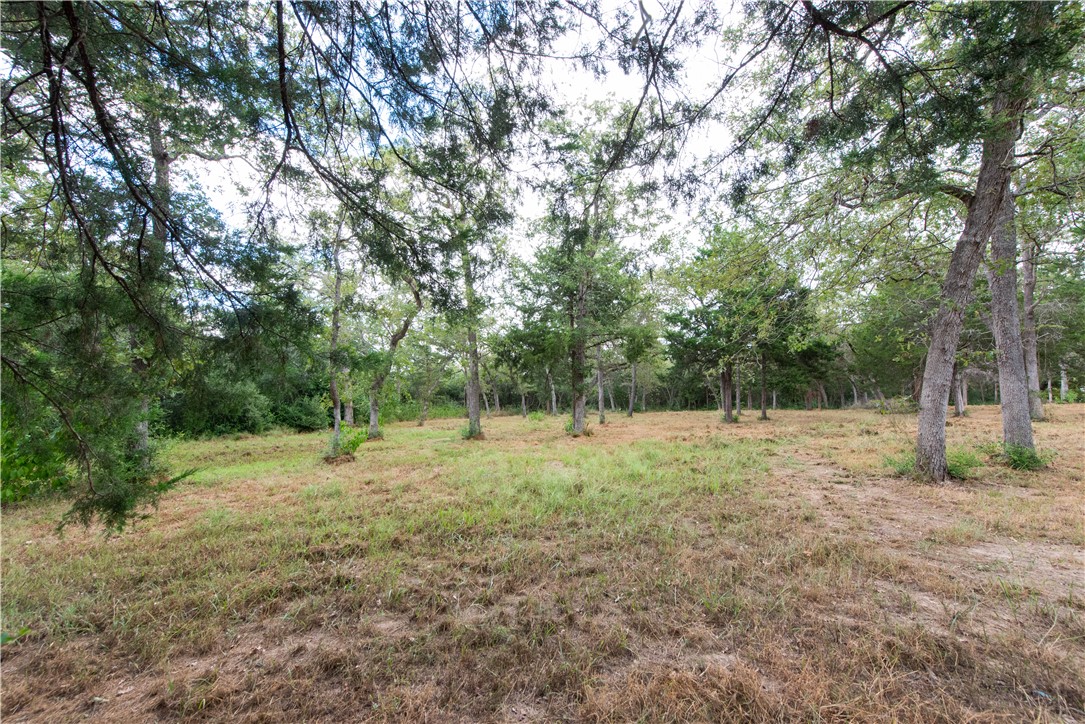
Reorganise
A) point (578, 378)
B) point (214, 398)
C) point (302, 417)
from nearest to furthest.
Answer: point (214, 398), point (578, 378), point (302, 417)

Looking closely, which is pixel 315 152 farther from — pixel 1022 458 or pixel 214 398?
pixel 1022 458

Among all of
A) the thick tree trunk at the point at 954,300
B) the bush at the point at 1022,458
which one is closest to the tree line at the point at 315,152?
the thick tree trunk at the point at 954,300

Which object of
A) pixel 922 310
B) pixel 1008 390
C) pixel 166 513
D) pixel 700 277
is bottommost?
pixel 166 513

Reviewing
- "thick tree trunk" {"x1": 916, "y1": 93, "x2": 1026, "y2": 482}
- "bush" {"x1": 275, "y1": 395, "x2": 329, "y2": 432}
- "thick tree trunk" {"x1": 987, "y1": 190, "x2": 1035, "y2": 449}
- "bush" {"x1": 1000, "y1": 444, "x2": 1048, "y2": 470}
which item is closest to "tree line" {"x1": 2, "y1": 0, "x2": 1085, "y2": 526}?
"thick tree trunk" {"x1": 916, "y1": 93, "x2": 1026, "y2": 482}

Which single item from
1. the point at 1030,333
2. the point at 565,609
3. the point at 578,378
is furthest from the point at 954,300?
the point at 1030,333

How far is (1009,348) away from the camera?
22.6 feet

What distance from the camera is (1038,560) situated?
314cm

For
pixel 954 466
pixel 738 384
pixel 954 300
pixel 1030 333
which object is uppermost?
pixel 1030 333

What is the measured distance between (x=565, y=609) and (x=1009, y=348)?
9474 mm

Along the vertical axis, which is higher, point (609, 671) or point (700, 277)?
point (700, 277)

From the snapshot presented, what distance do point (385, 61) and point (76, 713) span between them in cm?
384

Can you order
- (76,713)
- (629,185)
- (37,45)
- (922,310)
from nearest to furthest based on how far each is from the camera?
1. (76,713)
2. (37,45)
3. (629,185)
4. (922,310)

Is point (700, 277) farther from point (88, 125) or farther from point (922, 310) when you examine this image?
point (88, 125)

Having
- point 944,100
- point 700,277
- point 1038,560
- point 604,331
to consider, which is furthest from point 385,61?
point 604,331
